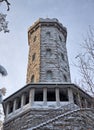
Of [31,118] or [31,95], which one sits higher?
[31,95]

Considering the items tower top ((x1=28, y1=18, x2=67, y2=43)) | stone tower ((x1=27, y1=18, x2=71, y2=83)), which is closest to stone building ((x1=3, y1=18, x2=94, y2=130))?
stone tower ((x1=27, y1=18, x2=71, y2=83))

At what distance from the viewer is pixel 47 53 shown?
829 inches

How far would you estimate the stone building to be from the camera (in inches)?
419

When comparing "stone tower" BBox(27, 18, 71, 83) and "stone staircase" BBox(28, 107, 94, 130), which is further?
"stone tower" BBox(27, 18, 71, 83)

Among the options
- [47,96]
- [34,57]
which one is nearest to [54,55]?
[34,57]

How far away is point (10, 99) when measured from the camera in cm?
1745

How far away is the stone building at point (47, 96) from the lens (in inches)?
419

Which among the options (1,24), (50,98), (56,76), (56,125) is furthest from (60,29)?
(1,24)

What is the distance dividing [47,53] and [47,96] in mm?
4660

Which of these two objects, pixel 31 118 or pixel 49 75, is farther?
pixel 49 75

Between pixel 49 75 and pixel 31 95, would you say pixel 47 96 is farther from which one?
pixel 49 75

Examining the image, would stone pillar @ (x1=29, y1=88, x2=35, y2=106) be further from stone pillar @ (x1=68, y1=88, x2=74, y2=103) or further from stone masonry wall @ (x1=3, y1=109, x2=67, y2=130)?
stone pillar @ (x1=68, y1=88, x2=74, y2=103)

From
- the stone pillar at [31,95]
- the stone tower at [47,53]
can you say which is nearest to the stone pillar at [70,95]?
the stone tower at [47,53]

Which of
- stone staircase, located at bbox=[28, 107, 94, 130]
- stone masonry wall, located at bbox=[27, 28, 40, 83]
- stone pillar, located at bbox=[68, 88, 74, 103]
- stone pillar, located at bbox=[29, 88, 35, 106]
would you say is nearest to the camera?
stone staircase, located at bbox=[28, 107, 94, 130]
